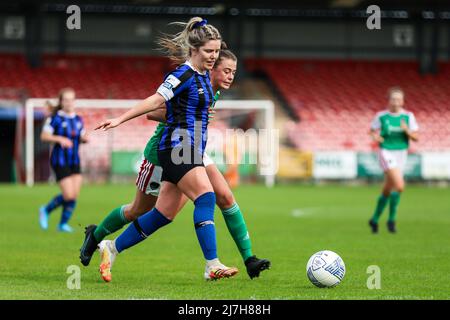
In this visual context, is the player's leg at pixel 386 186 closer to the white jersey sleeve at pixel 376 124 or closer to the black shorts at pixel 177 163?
the white jersey sleeve at pixel 376 124

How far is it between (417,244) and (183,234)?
3.74 m

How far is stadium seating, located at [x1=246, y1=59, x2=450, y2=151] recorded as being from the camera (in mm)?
35219

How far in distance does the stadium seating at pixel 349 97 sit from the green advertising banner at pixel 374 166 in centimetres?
209

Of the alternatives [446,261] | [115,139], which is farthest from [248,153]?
[446,261]

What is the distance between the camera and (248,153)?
31.7 metres

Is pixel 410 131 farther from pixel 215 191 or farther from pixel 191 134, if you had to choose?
pixel 191 134

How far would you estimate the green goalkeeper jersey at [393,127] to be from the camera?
1552 centimetres

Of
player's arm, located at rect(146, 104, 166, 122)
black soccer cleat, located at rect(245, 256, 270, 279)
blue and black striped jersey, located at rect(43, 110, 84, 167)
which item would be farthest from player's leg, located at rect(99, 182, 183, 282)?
blue and black striped jersey, located at rect(43, 110, 84, 167)

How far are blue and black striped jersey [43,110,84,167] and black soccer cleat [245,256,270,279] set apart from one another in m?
6.98

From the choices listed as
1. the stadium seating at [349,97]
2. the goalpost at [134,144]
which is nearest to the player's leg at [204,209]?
the goalpost at [134,144]

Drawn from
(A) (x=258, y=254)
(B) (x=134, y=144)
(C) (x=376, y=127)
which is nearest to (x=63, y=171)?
(A) (x=258, y=254)

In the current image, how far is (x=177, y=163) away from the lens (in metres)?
8.30

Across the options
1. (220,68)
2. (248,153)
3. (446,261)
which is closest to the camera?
(220,68)
